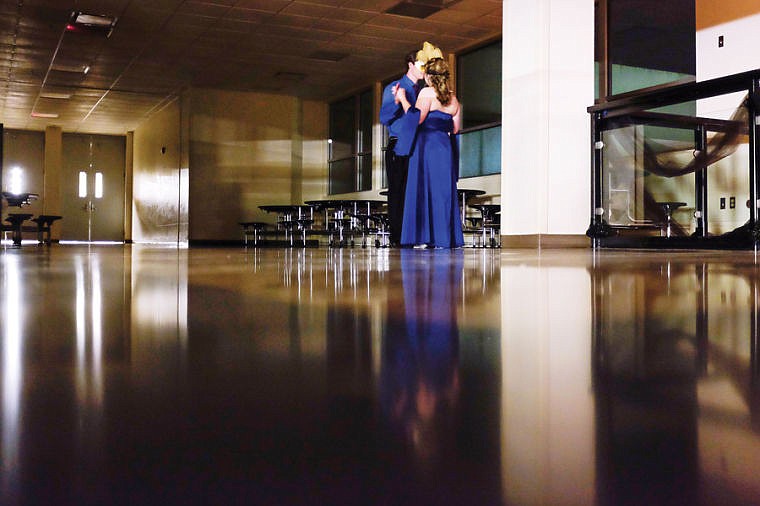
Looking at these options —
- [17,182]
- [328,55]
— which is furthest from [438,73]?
[17,182]

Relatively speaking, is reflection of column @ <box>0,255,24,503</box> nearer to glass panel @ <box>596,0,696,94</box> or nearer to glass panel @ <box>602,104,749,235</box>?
glass panel @ <box>602,104,749,235</box>

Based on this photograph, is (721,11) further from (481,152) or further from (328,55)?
(328,55)

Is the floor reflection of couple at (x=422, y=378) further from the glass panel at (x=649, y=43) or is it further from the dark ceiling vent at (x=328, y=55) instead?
the dark ceiling vent at (x=328, y=55)

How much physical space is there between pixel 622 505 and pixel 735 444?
8 centimetres

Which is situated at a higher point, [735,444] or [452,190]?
[452,190]

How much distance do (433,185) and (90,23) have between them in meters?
6.71

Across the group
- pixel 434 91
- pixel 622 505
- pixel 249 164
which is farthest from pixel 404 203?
pixel 249 164

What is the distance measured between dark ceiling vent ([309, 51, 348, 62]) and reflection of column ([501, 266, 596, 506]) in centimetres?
1206

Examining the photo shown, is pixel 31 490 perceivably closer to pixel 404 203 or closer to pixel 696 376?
pixel 696 376

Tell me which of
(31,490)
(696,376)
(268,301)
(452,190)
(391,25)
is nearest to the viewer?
(31,490)

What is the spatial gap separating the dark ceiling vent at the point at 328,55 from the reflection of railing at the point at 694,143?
640cm

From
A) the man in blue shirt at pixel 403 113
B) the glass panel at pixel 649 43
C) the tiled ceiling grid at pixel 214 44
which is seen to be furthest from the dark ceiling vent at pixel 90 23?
the glass panel at pixel 649 43

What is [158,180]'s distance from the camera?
59.5ft

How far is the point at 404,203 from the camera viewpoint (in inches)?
257
